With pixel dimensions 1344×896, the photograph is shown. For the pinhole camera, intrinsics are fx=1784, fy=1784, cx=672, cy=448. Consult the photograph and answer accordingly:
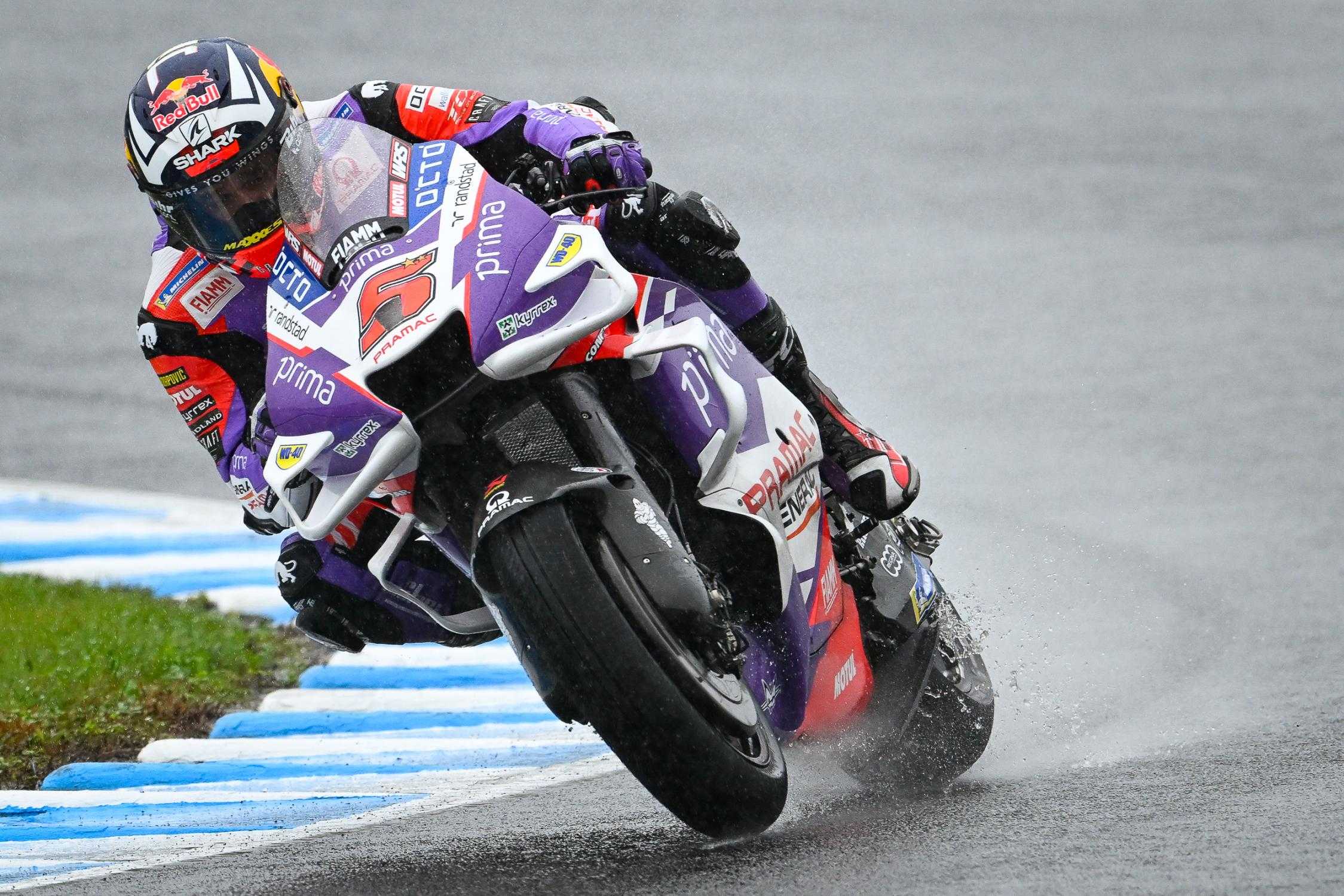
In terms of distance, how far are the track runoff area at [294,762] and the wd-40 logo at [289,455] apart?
106 cm

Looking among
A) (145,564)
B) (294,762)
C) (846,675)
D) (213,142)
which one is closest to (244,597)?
(145,564)

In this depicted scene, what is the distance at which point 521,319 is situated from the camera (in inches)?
131

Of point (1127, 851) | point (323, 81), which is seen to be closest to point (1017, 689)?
point (1127, 851)

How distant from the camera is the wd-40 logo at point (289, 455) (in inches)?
131

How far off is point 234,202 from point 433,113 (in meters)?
0.76

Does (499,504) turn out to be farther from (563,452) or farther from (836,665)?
(836,665)

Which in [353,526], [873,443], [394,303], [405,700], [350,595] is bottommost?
[405,700]

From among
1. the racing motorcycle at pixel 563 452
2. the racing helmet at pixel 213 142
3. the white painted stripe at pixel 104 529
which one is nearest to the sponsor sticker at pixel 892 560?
the racing motorcycle at pixel 563 452

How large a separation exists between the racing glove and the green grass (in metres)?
2.56

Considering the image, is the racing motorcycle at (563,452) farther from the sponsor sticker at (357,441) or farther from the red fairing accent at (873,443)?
the red fairing accent at (873,443)

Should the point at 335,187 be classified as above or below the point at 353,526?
above

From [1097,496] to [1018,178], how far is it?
4.16 m

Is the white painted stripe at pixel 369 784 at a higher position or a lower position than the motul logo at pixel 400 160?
lower

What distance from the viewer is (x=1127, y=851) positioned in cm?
327
